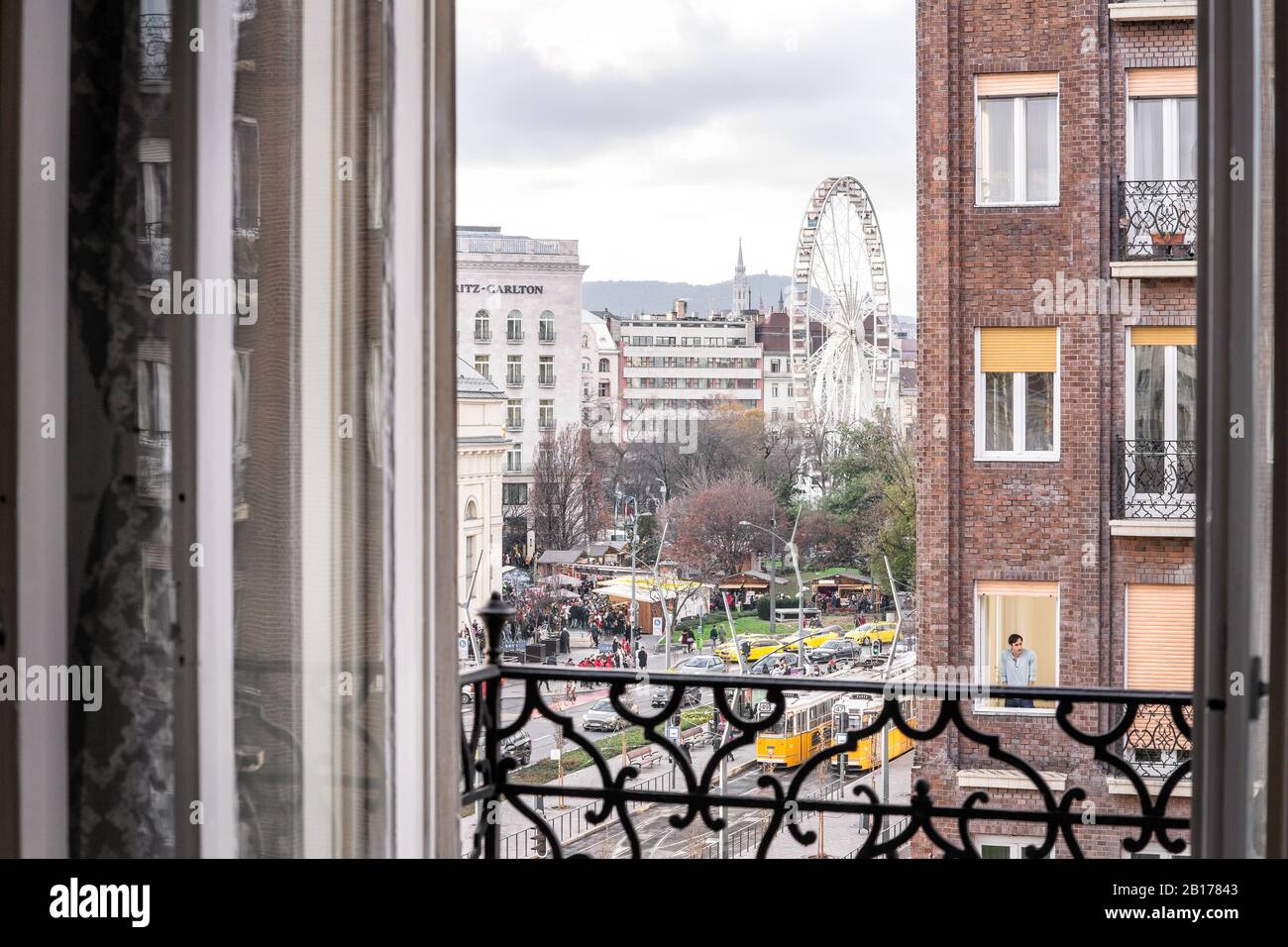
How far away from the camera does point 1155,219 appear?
269 inches

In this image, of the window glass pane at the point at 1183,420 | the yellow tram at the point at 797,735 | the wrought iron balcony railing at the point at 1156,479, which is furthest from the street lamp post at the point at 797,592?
the window glass pane at the point at 1183,420

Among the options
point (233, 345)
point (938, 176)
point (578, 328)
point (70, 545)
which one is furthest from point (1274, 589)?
point (938, 176)

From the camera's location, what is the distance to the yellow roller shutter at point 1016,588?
305 inches

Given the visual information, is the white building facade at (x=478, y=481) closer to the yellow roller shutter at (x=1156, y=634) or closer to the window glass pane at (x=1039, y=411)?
the window glass pane at (x=1039, y=411)

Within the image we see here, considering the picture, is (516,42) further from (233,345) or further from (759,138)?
(233,345)

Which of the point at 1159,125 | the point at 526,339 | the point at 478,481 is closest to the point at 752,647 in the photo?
the point at 526,339

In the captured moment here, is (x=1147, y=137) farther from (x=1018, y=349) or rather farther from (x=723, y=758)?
(x=723, y=758)

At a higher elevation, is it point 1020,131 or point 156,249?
point 1020,131

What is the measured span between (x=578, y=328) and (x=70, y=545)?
437 cm

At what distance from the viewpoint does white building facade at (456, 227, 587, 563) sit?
4953 millimetres

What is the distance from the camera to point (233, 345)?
1.10 m

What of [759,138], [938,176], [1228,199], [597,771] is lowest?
[597,771]

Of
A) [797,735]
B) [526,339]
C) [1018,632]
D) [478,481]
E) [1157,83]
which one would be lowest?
[797,735]

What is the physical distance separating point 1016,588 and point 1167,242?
264cm
